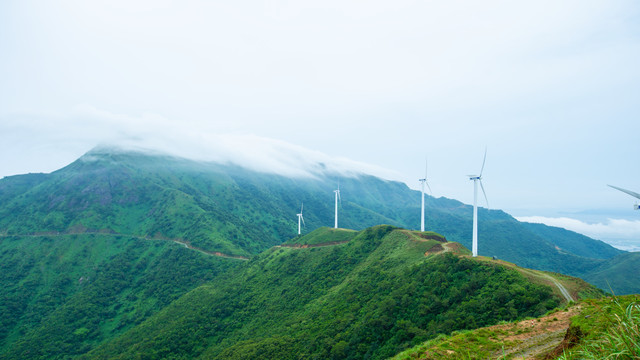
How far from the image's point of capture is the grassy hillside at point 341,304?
43094mm

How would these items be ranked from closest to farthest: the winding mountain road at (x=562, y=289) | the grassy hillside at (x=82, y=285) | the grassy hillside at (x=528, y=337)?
the grassy hillside at (x=528, y=337) → the winding mountain road at (x=562, y=289) → the grassy hillside at (x=82, y=285)

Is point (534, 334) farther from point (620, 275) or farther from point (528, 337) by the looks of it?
point (620, 275)

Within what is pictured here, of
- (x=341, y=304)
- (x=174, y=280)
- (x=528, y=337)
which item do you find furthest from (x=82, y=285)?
(x=528, y=337)

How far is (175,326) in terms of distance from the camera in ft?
319

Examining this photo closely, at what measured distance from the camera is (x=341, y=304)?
6669cm

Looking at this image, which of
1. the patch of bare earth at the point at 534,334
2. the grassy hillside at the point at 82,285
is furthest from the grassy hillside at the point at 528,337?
the grassy hillside at the point at 82,285

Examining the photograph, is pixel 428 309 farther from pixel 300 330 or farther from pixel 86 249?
pixel 86 249

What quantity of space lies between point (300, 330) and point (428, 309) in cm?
3091

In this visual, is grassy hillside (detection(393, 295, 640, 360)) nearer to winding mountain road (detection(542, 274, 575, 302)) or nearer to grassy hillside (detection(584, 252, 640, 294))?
winding mountain road (detection(542, 274, 575, 302))

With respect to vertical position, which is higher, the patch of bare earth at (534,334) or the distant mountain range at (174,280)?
the patch of bare earth at (534,334)

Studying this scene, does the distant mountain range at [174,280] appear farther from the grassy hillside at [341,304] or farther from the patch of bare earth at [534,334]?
the patch of bare earth at [534,334]

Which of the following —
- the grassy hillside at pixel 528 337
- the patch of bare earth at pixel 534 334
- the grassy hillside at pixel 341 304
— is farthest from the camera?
the grassy hillside at pixel 341 304

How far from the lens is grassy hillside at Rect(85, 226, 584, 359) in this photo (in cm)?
4309

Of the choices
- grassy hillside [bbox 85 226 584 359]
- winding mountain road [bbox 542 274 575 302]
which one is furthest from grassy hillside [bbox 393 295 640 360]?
grassy hillside [bbox 85 226 584 359]
